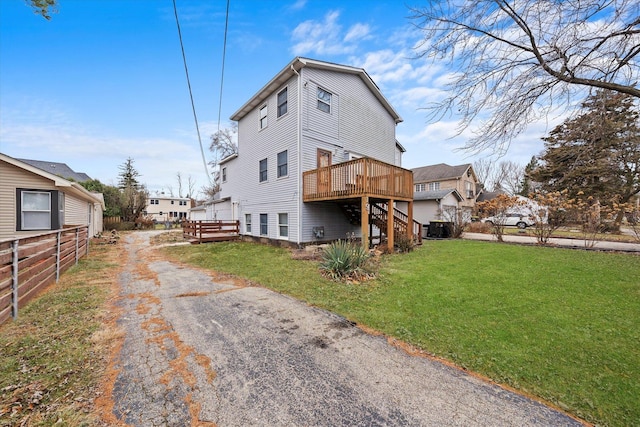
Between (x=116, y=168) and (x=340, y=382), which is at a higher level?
(x=116, y=168)

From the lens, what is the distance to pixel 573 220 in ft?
38.1

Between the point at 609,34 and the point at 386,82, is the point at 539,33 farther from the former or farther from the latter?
the point at 386,82

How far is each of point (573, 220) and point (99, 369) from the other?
16.8 meters

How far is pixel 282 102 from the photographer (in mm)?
11500

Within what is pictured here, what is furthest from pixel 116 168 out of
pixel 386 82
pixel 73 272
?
pixel 386 82

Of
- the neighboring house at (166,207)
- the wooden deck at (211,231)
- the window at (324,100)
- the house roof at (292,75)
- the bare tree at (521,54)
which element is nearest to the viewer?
the bare tree at (521,54)

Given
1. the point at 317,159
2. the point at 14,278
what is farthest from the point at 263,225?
the point at 14,278

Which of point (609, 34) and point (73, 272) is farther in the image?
point (73, 272)

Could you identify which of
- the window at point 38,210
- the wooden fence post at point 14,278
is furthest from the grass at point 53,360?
the window at point 38,210

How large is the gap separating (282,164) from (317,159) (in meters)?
1.69

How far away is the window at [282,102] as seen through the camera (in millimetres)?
11341

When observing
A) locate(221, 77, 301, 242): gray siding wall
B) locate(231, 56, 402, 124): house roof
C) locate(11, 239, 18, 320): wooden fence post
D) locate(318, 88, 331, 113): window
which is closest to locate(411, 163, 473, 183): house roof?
locate(231, 56, 402, 124): house roof

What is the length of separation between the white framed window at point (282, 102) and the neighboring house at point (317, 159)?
0.13 feet

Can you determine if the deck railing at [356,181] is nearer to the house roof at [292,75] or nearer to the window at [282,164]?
the window at [282,164]
